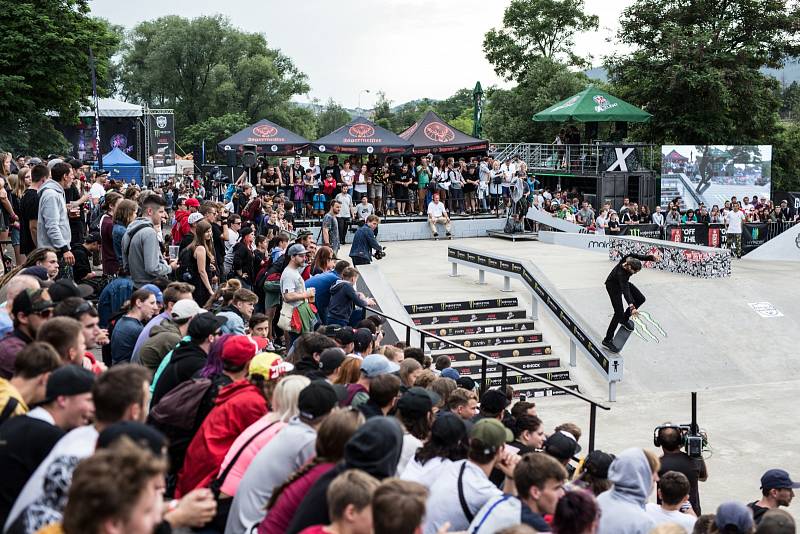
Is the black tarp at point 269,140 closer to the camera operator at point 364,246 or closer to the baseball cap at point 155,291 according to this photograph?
the camera operator at point 364,246

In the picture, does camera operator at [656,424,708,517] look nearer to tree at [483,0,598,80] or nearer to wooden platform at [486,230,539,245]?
wooden platform at [486,230,539,245]

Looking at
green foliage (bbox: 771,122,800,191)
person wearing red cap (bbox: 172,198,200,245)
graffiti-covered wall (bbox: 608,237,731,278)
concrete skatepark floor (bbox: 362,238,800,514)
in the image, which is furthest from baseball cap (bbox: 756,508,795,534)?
green foliage (bbox: 771,122,800,191)

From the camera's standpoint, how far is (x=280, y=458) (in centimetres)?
Result: 455

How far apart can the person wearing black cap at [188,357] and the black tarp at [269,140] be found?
20.4 m

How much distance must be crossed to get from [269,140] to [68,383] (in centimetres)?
2290

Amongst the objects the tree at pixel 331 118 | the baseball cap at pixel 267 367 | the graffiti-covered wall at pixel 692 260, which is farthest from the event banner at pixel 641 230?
the tree at pixel 331 118

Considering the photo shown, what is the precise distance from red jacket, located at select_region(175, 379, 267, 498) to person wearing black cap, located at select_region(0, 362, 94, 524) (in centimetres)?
104

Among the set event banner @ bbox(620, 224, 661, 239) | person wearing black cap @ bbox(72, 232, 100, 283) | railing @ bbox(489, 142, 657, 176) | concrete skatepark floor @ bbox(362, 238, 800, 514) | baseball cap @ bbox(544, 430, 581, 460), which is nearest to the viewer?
baseball cap @ bbox(544, 430, 581, 460)

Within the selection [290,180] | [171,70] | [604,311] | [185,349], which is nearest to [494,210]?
[290,180]

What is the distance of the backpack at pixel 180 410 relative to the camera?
5406 mm

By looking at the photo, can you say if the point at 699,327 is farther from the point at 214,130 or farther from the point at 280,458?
the point at 214,130

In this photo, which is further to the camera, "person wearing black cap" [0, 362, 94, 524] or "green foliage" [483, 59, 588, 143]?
"green foliage" [483, 59, 588, 143]

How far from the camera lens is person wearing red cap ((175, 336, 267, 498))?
16.9 ft

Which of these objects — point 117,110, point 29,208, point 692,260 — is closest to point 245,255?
point 29,208
